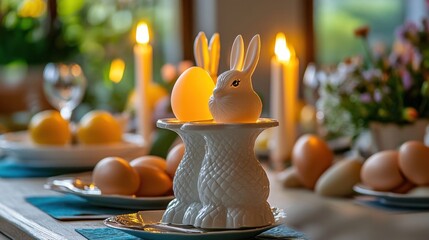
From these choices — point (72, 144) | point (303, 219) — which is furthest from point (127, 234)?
point (72, 144)

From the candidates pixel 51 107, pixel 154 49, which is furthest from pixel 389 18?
pixel 51 107

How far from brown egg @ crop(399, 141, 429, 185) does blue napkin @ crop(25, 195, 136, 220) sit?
356 millimetres

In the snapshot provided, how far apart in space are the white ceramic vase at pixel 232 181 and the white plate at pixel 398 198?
1.25ft

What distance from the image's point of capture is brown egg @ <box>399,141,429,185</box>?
3.91 feet

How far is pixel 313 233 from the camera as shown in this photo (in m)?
0.51

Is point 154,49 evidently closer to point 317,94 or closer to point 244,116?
point 317,94

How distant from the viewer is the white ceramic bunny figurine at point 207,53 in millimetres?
954

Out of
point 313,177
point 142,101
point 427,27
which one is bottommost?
point 313,177

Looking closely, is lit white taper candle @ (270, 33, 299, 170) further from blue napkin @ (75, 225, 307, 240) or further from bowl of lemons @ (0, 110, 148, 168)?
blue napkin @ (75, 225, 307, 240)

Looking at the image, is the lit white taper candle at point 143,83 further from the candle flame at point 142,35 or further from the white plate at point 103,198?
the white plate at point 103,198

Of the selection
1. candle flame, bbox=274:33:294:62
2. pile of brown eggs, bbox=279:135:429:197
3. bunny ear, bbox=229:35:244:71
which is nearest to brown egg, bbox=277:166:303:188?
pile of brown eggs, bbox=279:135:429:197

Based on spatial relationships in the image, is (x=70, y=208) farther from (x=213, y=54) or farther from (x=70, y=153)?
(x=70, y=153)

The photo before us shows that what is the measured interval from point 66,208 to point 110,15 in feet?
10.3

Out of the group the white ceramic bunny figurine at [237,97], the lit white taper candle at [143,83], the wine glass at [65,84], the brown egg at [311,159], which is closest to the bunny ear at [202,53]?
the white ceramic bunny figurine at [237,97]
